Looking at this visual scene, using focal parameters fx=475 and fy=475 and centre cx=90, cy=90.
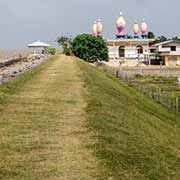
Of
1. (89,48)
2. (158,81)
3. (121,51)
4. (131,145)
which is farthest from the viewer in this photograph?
(121,51)

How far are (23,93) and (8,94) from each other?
3.03 feet

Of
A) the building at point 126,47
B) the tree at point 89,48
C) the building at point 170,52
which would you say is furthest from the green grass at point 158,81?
the building at point 126,47

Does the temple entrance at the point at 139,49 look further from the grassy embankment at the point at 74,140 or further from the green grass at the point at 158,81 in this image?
the grassy embankment at the point at 74,140

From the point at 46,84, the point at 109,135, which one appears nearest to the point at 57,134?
the point at 109,135

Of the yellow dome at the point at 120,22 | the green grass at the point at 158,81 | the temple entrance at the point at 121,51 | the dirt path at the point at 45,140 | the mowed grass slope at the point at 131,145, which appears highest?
the yellow dome at the point at 120,22

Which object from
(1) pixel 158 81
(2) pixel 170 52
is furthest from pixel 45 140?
(2) pixel 170 52

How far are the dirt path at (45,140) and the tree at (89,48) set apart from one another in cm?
5677

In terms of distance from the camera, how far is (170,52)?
78688 millimetres

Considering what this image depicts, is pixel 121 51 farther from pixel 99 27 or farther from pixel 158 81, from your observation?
pixel 158 81

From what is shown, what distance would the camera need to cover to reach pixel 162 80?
54688 millimetres

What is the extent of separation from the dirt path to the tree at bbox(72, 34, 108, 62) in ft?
186

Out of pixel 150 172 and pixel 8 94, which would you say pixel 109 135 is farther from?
pixel 8 94

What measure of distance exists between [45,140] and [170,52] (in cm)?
6888

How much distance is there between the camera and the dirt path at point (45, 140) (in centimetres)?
933
